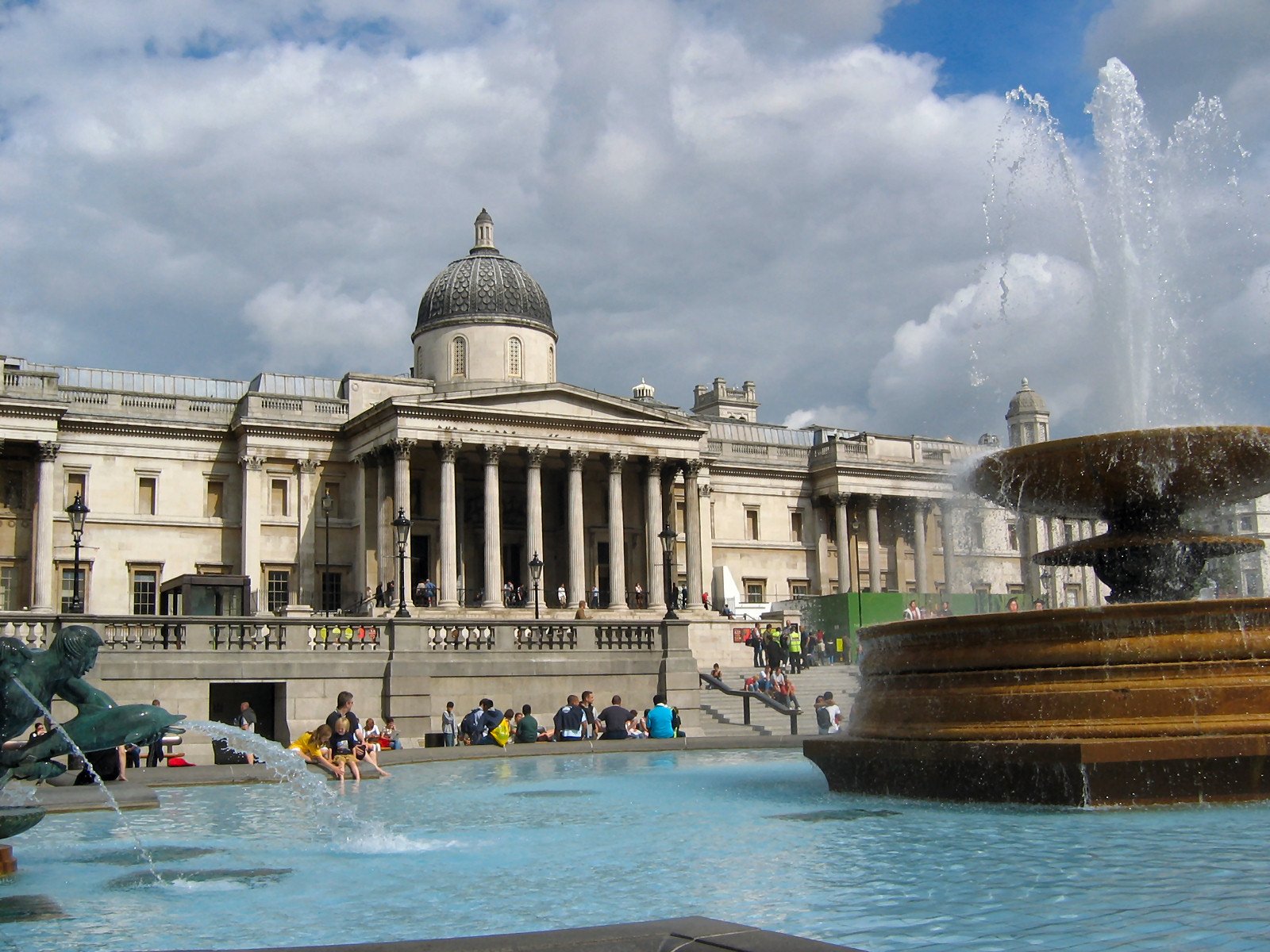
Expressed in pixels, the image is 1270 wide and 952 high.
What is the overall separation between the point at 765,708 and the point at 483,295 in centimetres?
2687

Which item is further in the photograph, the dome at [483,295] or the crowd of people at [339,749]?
the dome at [483,295]

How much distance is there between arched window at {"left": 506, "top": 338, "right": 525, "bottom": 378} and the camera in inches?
2143

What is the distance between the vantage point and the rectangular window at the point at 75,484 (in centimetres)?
4856

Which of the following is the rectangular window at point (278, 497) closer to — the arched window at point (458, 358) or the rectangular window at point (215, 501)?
the rectangular window at point (215, 501)

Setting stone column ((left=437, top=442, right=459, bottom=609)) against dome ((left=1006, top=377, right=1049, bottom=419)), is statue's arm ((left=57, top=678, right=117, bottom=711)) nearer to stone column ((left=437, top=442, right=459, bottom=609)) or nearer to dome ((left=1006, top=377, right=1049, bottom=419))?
stone column ((left=437, top=442, right=459, bottom=609))

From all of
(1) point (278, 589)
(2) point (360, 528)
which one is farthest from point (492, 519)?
(1) point (278, 589)

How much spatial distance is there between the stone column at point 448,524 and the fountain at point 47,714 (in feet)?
129

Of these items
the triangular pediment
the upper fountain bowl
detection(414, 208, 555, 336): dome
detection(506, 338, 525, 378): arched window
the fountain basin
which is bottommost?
the fountain basin

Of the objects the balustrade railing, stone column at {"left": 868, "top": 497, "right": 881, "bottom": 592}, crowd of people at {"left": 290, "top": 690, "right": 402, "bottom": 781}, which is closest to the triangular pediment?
stone column at {"left": 868, "top": 497, "right": 881, "bottom": 592}

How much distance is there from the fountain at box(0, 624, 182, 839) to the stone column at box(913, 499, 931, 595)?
57838 millimetres

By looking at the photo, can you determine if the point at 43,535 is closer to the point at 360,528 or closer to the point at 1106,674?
the point at 360,528

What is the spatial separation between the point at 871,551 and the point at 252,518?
95.5ft

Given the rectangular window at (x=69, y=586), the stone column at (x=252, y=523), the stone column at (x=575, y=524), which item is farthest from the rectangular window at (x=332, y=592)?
the stone column at (x=575, y=524)

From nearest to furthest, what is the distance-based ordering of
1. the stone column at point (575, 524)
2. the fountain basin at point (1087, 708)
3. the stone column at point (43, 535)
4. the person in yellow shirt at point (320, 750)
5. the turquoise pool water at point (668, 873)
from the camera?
the turquoise pool water at point (668, 873)
the fountain basin at point (1087, 708)
the person in yellow shirt at point (320, 750)
the stone column at point (43, 535)
the stone column at point (575, 524)
